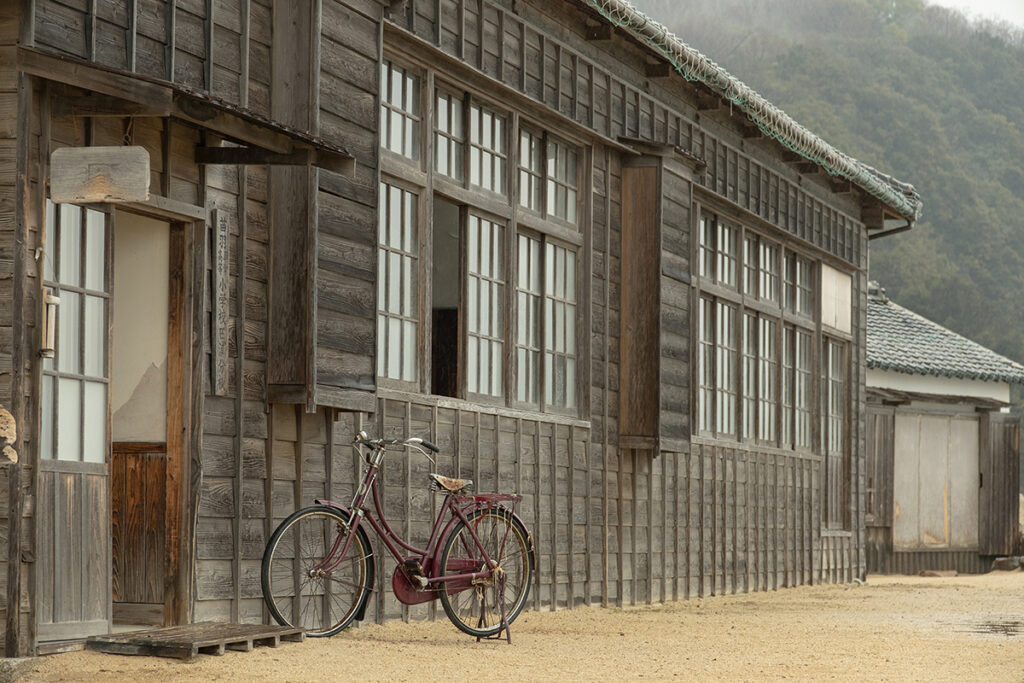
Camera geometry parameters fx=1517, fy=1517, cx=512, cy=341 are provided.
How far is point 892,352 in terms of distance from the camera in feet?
69.8

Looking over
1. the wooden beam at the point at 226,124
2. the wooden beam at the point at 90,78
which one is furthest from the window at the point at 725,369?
the wooden beam at the point at 90,78

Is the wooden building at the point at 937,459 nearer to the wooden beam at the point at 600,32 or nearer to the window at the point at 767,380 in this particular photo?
the window at the point at 767,380

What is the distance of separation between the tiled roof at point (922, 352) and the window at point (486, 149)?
1116 centimetres

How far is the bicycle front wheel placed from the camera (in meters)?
7.15

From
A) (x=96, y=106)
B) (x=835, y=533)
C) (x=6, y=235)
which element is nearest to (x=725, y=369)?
(x=835, y=533)

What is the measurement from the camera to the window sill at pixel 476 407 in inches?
342

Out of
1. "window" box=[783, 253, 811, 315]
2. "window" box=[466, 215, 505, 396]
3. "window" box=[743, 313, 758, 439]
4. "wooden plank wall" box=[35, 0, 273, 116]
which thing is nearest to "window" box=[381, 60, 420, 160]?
"window" box=[466, 215, 505, 396]

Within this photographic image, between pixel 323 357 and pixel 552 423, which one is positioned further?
pixel 552 423

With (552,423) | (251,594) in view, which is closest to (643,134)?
(552,423)

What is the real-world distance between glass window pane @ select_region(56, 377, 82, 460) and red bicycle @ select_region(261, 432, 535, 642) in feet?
3.98

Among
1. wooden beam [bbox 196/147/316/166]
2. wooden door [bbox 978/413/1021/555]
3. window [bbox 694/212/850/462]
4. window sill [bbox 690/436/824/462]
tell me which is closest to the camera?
wooden beam [bbox 196/147/316/166]

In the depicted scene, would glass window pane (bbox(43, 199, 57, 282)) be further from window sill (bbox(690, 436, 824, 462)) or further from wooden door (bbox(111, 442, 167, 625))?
window sill (bbox(690, 436, 824, 462))

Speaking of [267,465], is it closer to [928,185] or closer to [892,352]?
[892,352]

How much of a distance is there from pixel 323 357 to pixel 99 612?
5.92ft
